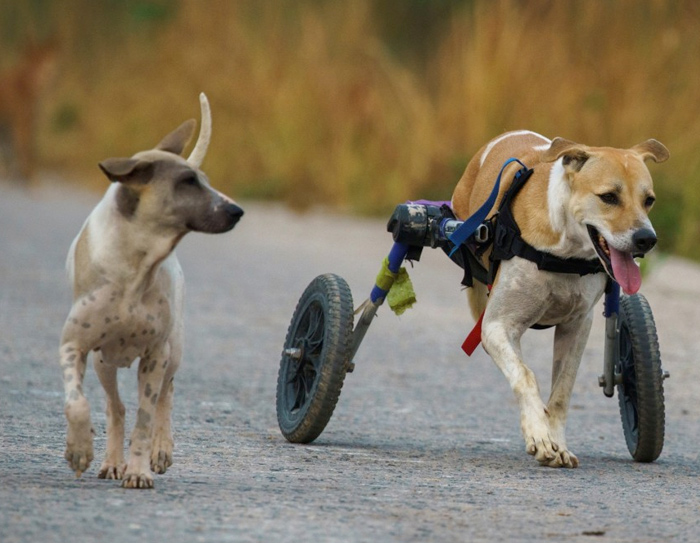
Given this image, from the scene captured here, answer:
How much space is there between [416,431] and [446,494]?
1731 mm

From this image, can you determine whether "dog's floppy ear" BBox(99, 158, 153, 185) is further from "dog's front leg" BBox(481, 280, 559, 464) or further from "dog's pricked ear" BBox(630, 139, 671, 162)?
"dog's pricked ear" BBox(630, 139, 671, 162)

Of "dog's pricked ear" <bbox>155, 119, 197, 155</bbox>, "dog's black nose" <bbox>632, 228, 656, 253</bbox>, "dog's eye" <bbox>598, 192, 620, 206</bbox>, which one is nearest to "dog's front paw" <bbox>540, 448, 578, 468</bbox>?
"dog's black nose" <bbox>632, 228, 656, 253</bbox>

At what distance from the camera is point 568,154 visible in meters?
5.96

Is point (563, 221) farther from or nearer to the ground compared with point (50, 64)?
nearer to the ground

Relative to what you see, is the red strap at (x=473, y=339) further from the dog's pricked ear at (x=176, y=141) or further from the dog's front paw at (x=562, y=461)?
the dog's pricked ear at (x=176, y=141)

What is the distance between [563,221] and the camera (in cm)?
598

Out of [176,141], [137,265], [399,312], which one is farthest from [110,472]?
[399,312]

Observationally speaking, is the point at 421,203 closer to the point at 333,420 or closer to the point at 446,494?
the point at 333,420

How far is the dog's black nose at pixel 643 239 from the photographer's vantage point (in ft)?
18.5

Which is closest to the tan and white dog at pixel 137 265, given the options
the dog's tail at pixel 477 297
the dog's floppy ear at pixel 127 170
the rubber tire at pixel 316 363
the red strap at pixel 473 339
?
the dog's floppy ear at pixel 127 170

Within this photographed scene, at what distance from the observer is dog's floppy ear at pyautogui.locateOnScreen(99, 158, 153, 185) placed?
469cm

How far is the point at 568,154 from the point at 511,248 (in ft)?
1.43

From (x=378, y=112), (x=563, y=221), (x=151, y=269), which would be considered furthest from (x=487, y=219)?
(x=378, y=112)

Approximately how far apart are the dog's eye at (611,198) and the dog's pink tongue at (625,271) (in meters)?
0.17
